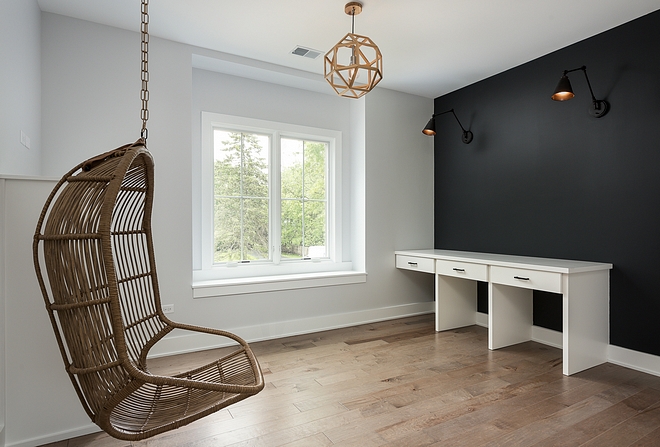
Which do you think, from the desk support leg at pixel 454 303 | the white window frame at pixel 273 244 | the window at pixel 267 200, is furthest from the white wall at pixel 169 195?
the desk support leg at pixel 454 303

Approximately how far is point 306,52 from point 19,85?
211 cm

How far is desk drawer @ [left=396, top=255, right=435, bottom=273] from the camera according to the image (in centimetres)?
397

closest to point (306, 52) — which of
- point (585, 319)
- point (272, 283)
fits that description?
point (272, 283)

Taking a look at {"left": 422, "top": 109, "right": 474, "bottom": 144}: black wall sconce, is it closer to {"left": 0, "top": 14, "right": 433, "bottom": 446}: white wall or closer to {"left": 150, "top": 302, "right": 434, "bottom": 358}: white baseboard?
{"left": 0, "top": 14, "right": 433, "bottom": 446}: white wall

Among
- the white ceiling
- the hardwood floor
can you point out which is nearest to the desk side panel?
the hardwood floor

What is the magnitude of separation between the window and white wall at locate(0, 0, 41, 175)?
133 centimetres

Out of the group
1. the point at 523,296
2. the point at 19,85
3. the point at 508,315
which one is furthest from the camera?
the point at 523,296

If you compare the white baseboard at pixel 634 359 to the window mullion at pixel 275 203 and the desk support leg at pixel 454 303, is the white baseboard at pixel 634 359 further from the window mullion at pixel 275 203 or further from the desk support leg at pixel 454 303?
the window mullion at pixel 275 203

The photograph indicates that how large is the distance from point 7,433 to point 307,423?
1.41 metres

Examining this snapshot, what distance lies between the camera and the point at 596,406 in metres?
2.34

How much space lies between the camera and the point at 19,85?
7.52 ft

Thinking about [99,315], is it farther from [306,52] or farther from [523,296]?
[523,296]

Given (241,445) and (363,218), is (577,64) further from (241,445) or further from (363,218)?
(241,445)

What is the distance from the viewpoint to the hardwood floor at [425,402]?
79.0 inches
